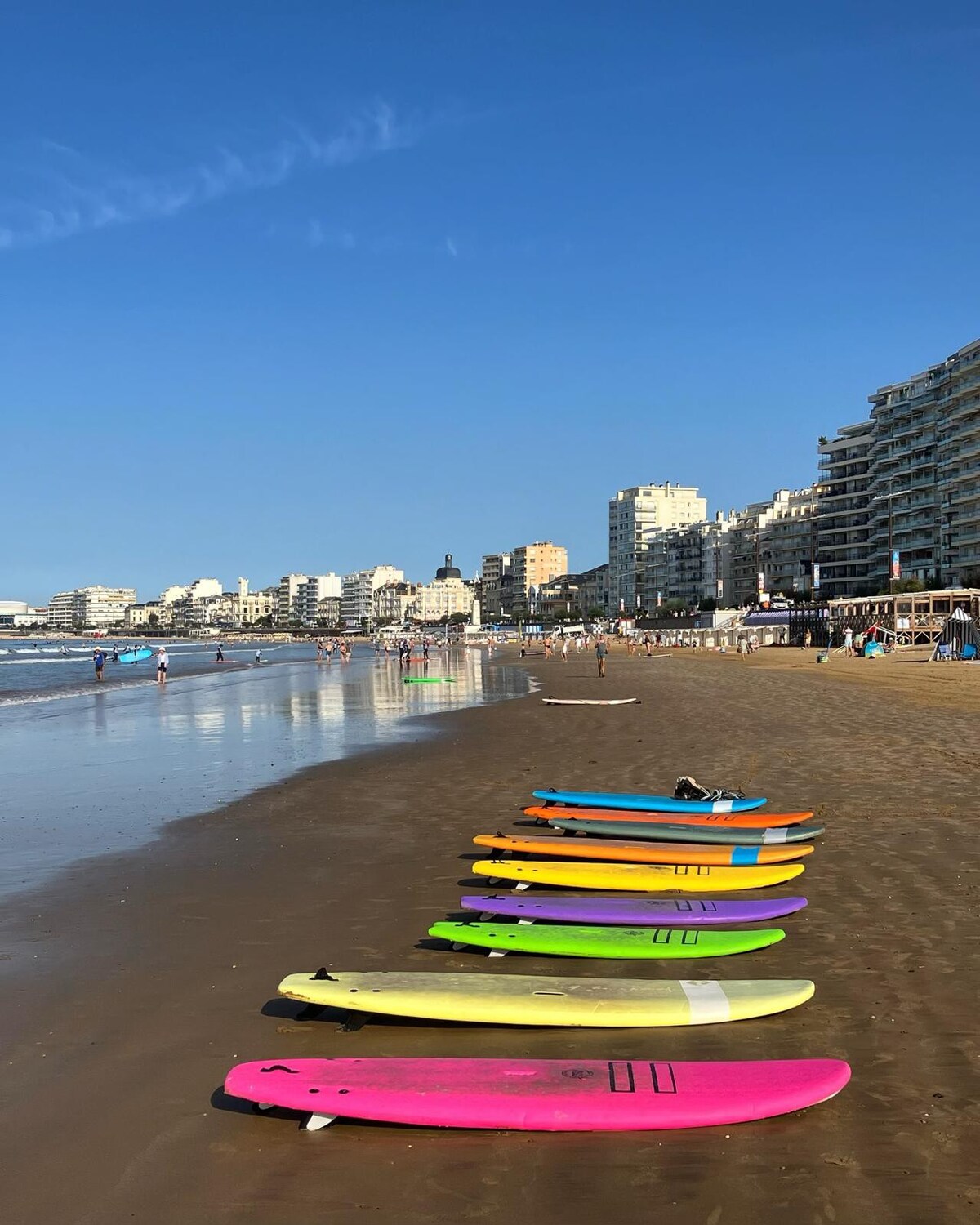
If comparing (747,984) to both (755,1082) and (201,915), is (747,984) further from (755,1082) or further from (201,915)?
(201,915)

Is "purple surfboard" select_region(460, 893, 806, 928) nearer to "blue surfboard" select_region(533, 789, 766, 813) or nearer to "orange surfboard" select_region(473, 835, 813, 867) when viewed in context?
"orange surfboard" select_region(473, 835, 813, 867)

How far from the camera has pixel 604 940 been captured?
20.6ft

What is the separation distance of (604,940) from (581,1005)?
123 centimetres

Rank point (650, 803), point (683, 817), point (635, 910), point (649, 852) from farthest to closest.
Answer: point (650, 803) < point (683, 817) < point (649, 852) < point (635, 910)

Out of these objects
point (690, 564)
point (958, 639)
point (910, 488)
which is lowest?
point (958, 639)

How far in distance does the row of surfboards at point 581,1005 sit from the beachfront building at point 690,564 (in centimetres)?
13595

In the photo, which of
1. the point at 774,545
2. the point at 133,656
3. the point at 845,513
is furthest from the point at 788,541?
the point at 133,656

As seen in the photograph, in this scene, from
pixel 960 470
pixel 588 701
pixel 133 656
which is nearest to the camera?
pixel 588 701

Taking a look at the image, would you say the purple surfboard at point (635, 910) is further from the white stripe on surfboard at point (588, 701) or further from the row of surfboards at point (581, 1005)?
the white stripe on surfboard at point (588, 701)

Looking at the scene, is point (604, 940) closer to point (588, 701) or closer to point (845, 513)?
point (588, 701)

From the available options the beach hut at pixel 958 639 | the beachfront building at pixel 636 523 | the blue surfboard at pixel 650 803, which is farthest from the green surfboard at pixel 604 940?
the beachfront building at pixel 636 523

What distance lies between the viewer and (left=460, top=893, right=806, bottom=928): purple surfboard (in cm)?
679

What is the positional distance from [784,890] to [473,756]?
381 inches

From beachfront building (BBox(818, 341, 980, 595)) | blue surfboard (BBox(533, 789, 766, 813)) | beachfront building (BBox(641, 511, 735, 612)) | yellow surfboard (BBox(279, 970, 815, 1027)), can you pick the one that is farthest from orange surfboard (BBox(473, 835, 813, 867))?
beachfront building (BBox(641, 511, 735, 612))
